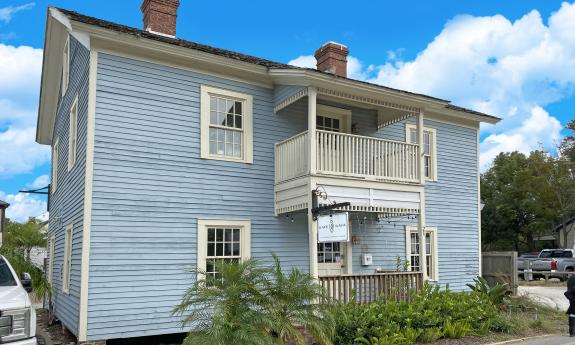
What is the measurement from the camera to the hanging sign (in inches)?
412

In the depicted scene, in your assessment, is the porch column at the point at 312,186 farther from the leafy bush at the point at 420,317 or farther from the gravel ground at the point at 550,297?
the gravel ground at the point at 550,297

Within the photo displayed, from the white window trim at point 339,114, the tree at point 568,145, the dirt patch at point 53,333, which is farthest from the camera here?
the tree at point 568,145

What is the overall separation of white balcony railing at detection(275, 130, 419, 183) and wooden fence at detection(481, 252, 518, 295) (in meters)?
5.37

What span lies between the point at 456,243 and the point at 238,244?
7.77 meters

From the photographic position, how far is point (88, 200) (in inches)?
413

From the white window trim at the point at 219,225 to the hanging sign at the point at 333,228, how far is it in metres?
2.01

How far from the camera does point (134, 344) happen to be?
11.3 m

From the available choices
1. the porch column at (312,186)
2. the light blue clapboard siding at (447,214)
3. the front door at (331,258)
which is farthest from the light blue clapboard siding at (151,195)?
the light blue clapboard siding at (447,214)

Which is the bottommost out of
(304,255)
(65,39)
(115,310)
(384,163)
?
(115,310)

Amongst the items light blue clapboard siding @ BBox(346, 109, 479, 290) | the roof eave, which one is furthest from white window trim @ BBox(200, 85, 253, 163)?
the roof eave

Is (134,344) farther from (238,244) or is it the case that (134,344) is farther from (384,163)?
(384,163)

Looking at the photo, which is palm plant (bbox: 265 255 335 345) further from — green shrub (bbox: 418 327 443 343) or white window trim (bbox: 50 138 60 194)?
white window trim (bbox: 50 138 60 194)

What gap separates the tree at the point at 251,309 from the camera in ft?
25.3

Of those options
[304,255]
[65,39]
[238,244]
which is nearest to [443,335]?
[304,255]
